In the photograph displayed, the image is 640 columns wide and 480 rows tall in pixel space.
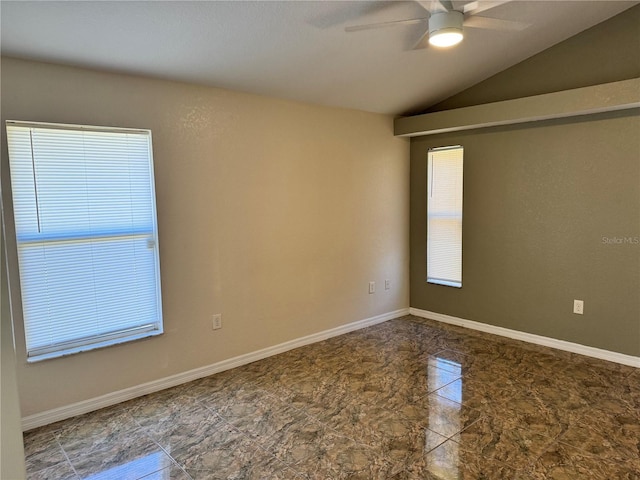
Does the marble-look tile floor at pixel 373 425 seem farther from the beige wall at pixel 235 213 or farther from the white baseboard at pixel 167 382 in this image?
the beige wall at pixel 235 213

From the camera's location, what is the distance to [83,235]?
278 cm

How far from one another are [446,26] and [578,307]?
2.78 metres

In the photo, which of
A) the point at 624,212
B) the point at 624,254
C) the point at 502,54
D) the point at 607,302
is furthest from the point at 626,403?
the point at 502,54

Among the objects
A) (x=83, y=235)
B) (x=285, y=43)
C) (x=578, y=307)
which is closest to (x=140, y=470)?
(x=83, y=235)

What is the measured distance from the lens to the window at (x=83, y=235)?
258cm

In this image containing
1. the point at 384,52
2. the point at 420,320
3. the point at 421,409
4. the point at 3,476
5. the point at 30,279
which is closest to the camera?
the point at 3,476

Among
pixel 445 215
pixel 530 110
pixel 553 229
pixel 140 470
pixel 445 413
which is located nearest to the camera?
pixel 140 470

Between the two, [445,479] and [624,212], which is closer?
[445,479]

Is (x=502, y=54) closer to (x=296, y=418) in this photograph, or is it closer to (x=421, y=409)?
(x=421, y=409)

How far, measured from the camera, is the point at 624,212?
345 cm

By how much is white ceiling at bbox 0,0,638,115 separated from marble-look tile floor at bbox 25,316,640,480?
7.57 ft

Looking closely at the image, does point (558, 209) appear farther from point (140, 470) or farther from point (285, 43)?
point (140, 470)

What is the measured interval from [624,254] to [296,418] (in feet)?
9.66

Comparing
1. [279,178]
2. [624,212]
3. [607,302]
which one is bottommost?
[607,302]
